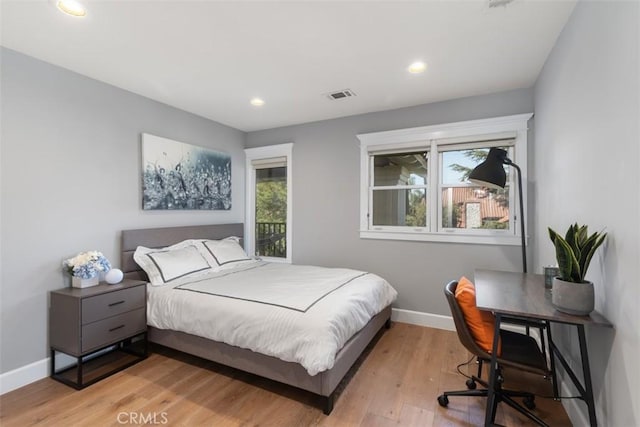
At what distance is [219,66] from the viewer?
2.54m

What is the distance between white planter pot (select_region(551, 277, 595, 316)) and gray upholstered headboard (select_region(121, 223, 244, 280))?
11.3 feet

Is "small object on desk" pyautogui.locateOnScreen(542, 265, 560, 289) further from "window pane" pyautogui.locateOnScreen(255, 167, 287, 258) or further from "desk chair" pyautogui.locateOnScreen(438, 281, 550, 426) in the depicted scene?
"window pane" pyautogui.locateOnScreen(255, 167, 287, 258)

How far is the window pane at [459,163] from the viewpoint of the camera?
3.21m

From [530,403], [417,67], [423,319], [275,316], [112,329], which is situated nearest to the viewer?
[530,403]

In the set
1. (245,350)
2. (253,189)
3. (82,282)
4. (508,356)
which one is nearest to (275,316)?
(245,350)

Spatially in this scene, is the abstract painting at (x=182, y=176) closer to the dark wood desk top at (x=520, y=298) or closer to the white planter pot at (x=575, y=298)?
the dark wood desk top at (x=520, y=298)

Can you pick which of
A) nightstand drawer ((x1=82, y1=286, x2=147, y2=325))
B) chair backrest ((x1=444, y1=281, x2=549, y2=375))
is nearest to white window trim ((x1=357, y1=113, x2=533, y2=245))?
chair backrest ((x1=444, y1=281, x2=549, y2=375))

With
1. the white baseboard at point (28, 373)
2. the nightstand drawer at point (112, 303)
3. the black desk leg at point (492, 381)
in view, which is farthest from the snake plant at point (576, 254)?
the white baseboard at point (28, 373)

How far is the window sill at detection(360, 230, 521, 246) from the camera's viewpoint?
304cm

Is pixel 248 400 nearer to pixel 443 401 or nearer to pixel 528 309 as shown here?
pixel 443 401

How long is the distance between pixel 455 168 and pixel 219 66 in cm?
265

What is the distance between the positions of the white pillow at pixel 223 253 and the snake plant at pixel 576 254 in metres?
3.11

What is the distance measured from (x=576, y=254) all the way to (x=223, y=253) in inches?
129

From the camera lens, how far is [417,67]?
254cm
